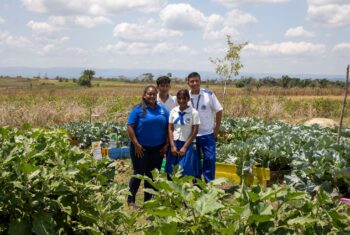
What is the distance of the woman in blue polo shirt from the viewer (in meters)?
5.26

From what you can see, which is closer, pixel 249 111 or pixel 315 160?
pixel 315 160

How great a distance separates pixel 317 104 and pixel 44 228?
717 inches

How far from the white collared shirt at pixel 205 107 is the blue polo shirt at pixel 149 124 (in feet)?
2.00

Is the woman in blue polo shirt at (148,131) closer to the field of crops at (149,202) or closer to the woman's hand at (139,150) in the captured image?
the woman's hand at (139,150)

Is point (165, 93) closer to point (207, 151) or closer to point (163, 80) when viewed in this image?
point (163, 80)

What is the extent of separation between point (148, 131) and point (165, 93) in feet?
2.50

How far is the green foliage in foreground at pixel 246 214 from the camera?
1.93 meters

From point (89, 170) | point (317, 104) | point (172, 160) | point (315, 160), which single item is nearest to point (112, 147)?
point (172, 160)

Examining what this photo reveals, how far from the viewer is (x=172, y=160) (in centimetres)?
551

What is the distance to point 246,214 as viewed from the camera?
6.24 ft

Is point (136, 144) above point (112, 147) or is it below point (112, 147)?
above

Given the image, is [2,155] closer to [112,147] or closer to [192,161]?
[192,161]

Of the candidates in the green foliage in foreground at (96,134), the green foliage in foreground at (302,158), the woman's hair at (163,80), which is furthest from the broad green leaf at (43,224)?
the green foliage in foreground at (96,134)

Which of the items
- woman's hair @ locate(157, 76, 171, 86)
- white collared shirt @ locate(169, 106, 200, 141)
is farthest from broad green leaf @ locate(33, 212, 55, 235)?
woman's hair @ locate(157, 76, 171, 86)
